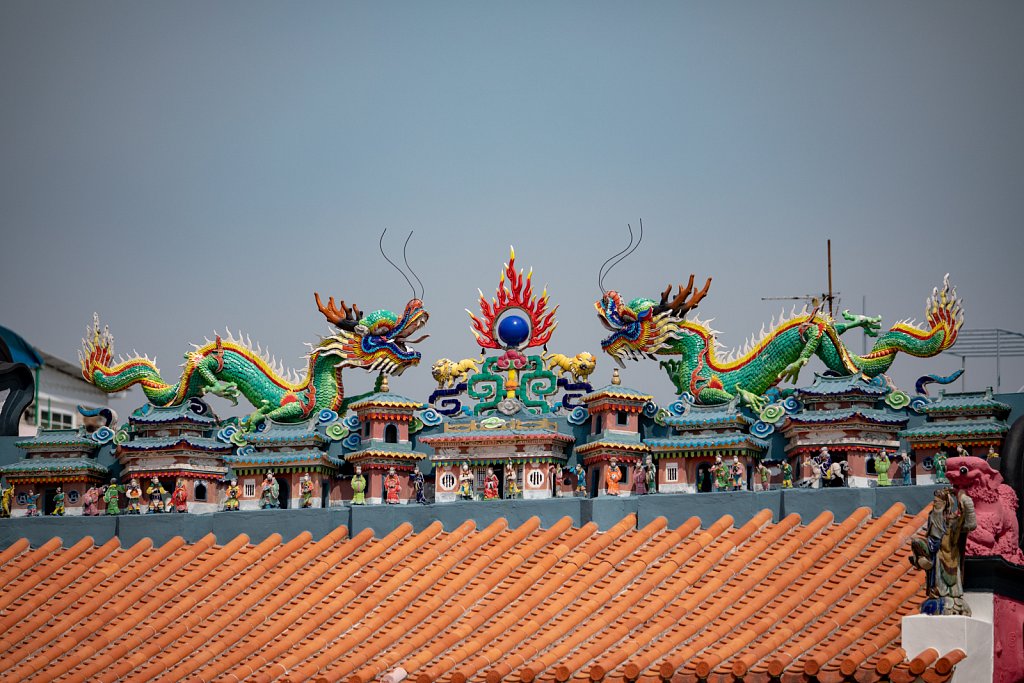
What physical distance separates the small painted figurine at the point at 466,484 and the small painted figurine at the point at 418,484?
536 millimetres

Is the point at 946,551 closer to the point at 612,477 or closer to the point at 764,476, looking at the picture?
the point at 764,476

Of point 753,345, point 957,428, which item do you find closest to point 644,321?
point 753,345

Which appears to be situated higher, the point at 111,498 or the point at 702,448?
the point at 702,448

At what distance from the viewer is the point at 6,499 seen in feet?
79.9

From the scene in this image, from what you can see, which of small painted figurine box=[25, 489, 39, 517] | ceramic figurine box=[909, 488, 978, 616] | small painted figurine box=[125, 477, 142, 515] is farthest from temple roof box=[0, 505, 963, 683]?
small painted figurine box=[25, 489, 39, 517]

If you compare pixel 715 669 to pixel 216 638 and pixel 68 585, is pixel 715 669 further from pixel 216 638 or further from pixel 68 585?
pixel 68 585

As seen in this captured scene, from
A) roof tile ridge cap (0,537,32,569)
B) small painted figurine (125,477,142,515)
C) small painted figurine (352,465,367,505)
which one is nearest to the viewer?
roof tile ridge cap (0,537,32,569)

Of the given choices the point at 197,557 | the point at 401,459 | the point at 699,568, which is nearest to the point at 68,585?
the point at 197,557

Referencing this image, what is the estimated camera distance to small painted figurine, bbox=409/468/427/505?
2288 cm

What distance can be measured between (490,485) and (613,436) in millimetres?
1797

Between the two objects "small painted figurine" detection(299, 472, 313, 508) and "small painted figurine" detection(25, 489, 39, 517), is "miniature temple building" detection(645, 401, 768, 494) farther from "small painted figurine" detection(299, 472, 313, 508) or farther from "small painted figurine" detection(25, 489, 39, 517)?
"small painted figurine" detection(25, 489, 39, 517)

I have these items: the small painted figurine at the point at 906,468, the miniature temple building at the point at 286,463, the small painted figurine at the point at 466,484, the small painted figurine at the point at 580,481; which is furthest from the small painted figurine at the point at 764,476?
the miniature temple building at the point at 286,463

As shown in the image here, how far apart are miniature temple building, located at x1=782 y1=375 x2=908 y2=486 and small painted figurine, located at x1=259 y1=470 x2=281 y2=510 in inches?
277

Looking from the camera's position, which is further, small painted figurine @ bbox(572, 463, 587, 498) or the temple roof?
small painted figurine @ bbox(572, 463, 587, 498)
